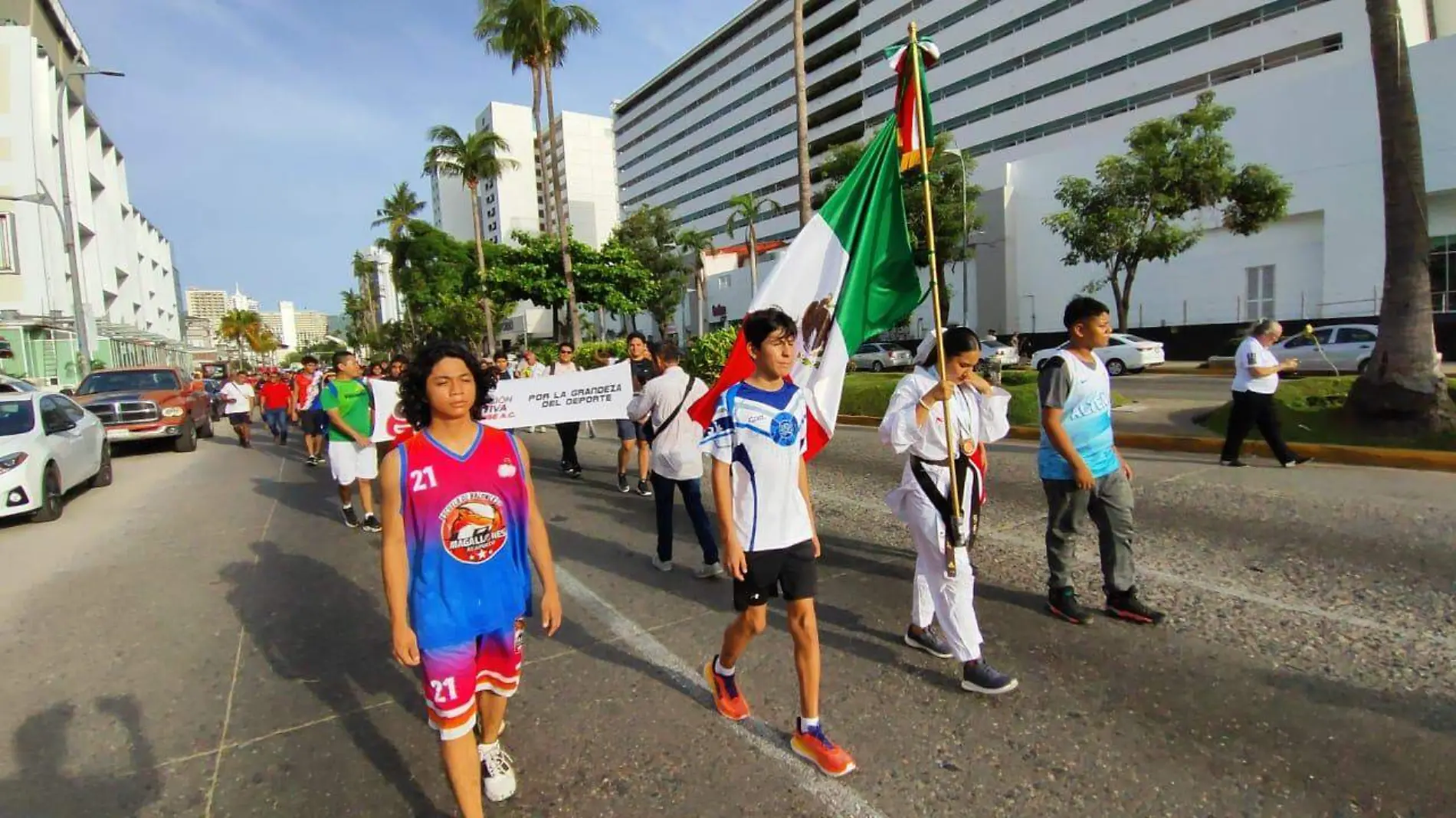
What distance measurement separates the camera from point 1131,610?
160 inches

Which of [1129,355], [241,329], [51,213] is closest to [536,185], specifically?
[241,329]

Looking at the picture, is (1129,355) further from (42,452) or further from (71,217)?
(71,217)

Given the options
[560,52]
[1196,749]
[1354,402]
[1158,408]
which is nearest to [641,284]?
[560,52]

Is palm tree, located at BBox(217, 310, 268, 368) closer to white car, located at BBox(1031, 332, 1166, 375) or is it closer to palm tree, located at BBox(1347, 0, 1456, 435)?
white car, located at BBox(1031, 332, 1166, 375)

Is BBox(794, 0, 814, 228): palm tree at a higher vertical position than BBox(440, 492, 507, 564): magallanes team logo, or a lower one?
higher

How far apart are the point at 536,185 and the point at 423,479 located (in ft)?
413

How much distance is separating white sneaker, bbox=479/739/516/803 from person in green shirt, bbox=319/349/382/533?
504 cm

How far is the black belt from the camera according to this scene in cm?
345

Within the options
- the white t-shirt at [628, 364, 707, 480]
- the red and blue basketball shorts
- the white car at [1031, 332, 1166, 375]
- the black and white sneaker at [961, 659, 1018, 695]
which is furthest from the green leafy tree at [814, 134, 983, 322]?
the red and blue basketball shorts

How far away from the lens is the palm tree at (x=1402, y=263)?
8.41m

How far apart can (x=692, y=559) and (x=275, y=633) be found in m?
2.73

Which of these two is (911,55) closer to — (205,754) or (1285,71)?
(205,754)

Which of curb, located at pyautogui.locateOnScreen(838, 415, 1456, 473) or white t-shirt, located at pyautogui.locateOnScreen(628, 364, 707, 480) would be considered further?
curb, located at pyautogui.locateOnScreen(838, 415, 1456, 473)

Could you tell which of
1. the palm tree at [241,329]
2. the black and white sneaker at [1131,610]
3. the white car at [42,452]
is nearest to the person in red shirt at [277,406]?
the white car at [42,452]
